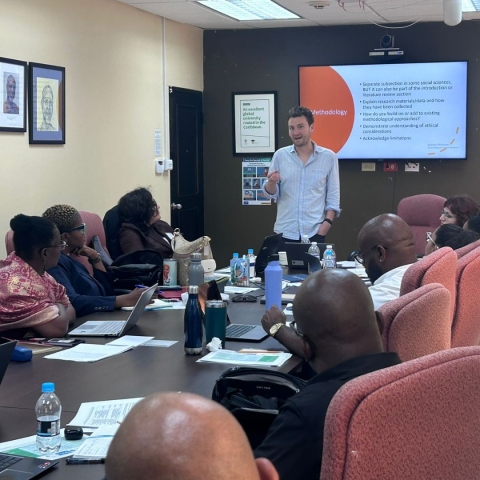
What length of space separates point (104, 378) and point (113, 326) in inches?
29.8

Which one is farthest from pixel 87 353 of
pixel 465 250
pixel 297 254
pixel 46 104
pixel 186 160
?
pixel 186 160

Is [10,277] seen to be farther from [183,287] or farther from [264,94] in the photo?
[264,94]

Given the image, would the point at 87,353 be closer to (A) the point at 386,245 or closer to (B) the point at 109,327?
(B) the point at 109,327

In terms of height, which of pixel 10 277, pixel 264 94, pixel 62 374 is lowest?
pixel 62 374

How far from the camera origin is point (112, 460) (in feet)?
2.35

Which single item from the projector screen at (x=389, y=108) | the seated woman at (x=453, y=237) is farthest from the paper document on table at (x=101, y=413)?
the projector screen at (x=389, y=108)

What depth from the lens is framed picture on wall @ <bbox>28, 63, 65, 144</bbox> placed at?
5.24m

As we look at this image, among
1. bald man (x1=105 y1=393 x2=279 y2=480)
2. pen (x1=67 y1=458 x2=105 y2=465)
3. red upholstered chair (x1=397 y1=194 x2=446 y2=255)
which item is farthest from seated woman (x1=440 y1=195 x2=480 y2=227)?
bald man (x1=105 y1=393 x2=279 y2=480)

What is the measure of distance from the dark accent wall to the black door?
0.50 feet

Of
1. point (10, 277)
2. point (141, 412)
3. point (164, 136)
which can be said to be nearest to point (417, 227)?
point (164, 136)

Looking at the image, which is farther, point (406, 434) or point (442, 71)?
point (442, 71)

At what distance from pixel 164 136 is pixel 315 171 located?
2.00 m

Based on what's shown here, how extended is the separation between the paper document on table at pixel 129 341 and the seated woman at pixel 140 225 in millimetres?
1910

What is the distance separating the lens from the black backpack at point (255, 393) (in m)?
1.81
